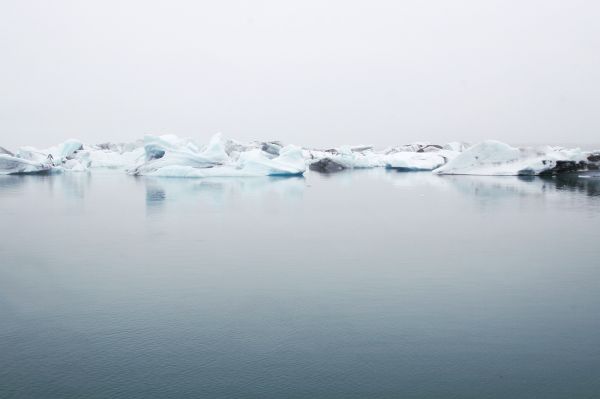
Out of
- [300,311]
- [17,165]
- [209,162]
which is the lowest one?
[300,311]

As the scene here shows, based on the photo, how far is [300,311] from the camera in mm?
3691

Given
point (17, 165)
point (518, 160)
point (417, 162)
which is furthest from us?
point (417, 162)

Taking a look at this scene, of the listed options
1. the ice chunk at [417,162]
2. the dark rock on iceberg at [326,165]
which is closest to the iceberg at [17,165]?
the dark rock on iceberg at [326,165]

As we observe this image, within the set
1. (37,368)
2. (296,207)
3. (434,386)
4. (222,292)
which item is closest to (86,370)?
(37,368)

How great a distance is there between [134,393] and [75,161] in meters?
29.7

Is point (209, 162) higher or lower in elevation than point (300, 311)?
higher

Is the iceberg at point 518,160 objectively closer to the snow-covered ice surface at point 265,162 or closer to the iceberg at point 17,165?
the snow-covered ice surface at point 265,162

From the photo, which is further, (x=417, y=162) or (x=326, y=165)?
(x=326, y=165)

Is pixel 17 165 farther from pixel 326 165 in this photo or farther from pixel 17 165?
pixel 326 165

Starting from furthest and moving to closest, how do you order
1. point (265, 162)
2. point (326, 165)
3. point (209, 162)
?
point (326, 165) < point (209, 162) < point (265, 162)

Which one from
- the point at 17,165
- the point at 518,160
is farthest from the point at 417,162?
the point at 17,165

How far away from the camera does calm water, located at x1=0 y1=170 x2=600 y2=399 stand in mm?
2676

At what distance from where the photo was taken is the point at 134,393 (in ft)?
8.36

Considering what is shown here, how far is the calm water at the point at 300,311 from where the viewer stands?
2.68 meters
